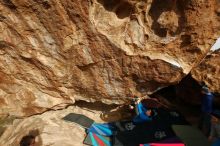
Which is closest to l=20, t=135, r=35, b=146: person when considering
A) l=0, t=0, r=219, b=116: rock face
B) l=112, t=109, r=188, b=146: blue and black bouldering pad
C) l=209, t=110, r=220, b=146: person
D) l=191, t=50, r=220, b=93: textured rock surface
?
l=0, t=0, r=219, b=116: rock face

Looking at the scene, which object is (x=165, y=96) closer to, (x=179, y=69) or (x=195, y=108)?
(x=195, y=108)

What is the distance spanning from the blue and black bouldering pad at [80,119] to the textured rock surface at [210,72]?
244 centimetres

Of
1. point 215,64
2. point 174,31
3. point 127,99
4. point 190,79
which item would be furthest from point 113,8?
point 190,79

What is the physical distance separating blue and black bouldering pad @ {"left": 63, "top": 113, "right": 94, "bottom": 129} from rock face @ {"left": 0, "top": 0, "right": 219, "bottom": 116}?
0.94 ft

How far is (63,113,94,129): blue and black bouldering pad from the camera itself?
5676 millimetres

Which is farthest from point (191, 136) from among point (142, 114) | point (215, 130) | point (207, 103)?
point (142, 114)

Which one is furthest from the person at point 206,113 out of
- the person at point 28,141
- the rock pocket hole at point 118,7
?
the person at point 28,141

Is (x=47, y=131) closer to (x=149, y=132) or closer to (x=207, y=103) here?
(x=149, y=132)

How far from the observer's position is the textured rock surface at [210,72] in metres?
6.20

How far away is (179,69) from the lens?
17.5 ft

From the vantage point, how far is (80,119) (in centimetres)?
577

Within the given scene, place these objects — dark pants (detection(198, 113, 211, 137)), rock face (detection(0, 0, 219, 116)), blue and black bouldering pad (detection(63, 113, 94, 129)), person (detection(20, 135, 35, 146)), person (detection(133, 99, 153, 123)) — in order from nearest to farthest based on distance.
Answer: rock face (detection(0, 0, 219, 116)), person (detection(20, 135, 35, 146)), dark pants (detection(198, 113, 211, 137)), blue and black bouldering pad (detection(63, 113, 94, 129)), person (detection(133, 99, 153, 123))

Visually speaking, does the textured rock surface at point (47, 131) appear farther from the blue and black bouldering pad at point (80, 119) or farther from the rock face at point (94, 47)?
the rock face at point (94, 47)

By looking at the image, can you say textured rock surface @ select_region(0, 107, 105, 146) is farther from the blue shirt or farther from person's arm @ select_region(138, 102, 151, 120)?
the blue shirt
